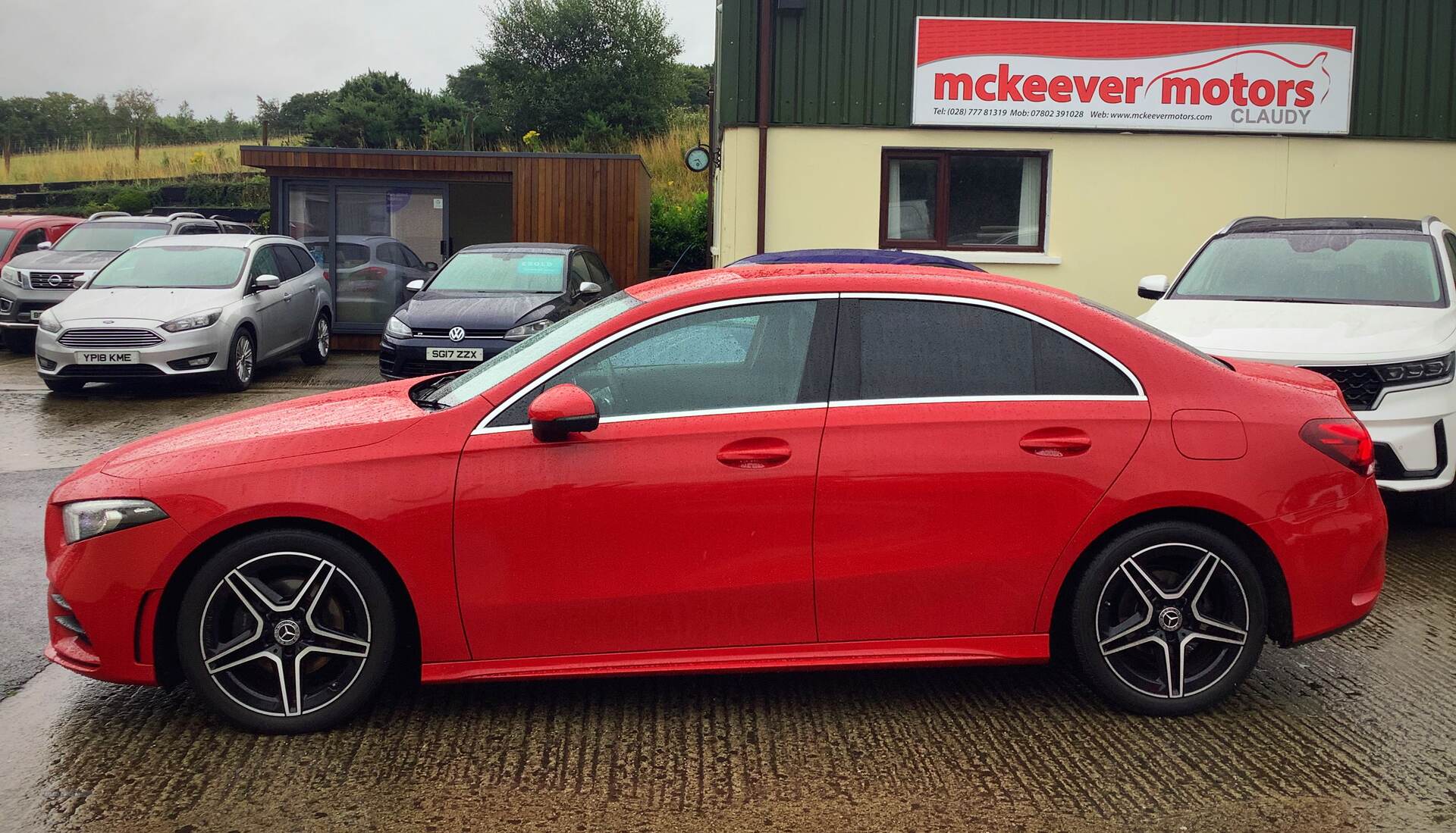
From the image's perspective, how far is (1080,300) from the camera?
15.3ft

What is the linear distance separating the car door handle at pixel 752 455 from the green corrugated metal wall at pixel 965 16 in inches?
427

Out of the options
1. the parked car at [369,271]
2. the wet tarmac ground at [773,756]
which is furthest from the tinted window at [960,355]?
the parked car at [369,271]

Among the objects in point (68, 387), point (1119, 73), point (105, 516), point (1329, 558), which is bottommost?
point (68, 387)

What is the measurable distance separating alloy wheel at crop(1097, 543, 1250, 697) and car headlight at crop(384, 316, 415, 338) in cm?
957

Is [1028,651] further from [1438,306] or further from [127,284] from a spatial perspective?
[127,284]

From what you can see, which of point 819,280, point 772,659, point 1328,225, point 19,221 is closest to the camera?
point 772,659

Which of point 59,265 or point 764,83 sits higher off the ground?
point 764,83

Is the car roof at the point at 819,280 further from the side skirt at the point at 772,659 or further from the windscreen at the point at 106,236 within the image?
the windscreen at the point at 106,236

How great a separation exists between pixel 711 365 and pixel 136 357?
10462mm

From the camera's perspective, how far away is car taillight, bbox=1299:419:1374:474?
14.6ft

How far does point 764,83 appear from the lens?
47.0 ft

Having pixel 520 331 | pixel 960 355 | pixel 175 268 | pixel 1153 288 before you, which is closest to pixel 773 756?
pixel 960 355

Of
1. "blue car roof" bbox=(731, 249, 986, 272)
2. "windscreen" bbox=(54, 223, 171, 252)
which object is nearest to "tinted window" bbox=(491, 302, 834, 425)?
"blue car roof" bbox=(731, 249, 986, 272)

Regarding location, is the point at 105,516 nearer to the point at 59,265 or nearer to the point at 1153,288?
the point at 1153,288
